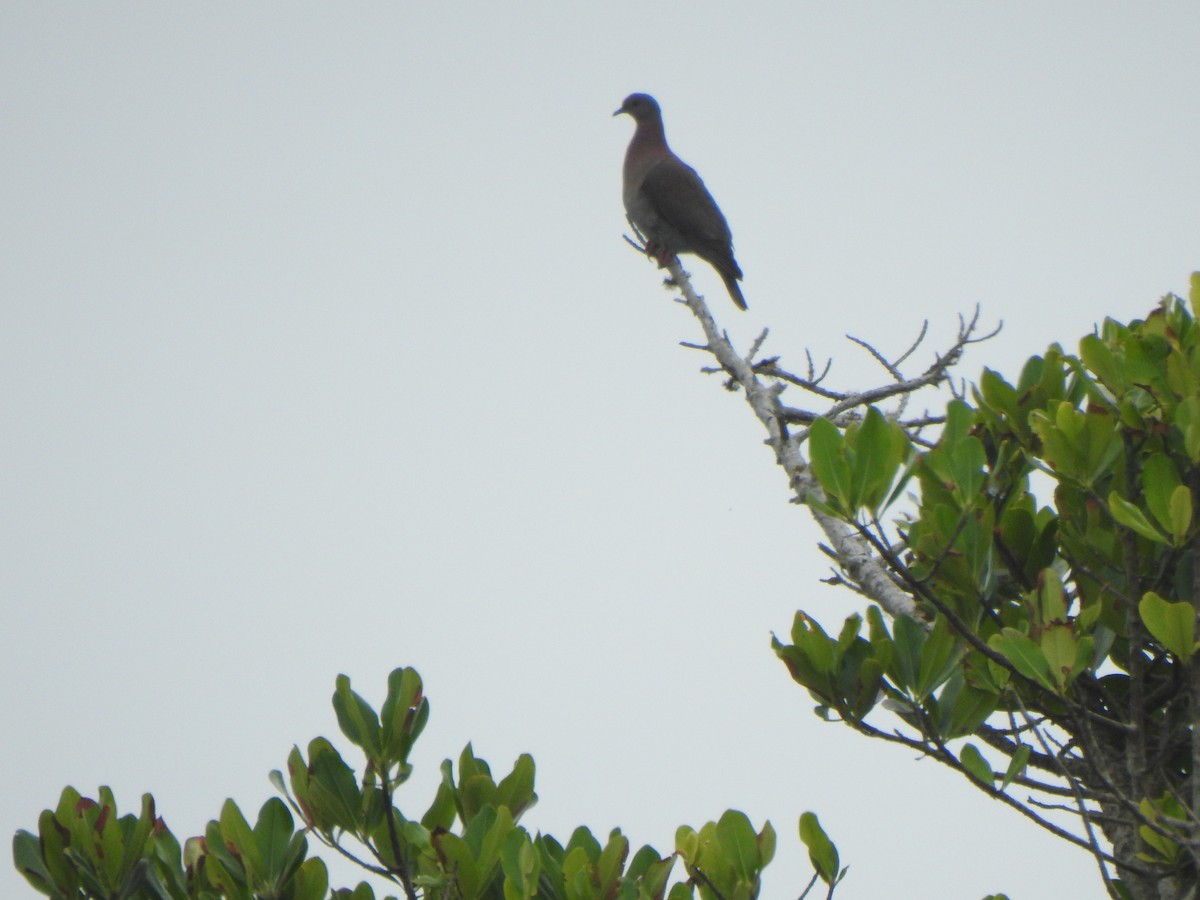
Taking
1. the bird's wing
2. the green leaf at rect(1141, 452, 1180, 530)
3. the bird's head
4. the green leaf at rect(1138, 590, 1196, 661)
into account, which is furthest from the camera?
the bird's head

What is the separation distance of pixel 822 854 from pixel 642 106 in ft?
27.0

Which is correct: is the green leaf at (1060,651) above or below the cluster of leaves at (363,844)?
above

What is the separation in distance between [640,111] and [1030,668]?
26.8 feet

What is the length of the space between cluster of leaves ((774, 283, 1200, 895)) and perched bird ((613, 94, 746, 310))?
5.07 metres

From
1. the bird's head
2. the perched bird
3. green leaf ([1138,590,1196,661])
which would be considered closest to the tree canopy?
green leaf ([1138,590,1196,661])

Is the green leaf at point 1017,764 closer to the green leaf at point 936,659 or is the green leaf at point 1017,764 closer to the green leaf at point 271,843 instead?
the green leaf at point 936,659

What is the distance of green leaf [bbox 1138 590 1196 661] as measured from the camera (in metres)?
1.89

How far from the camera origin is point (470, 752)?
2139mm

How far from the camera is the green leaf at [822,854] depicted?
6.62 ft

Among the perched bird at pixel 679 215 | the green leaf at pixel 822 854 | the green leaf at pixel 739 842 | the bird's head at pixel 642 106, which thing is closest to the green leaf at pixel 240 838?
the green leaf at pixel 739 842

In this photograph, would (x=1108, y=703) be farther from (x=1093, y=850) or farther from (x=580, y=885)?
(x=580, y=885)

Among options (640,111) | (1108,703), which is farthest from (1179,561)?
(640,111)

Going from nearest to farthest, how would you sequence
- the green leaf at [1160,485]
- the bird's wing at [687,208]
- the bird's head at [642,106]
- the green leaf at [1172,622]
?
the green leaf at [1172,622] < the green leaf at [1160,485] < the bird's wing at [687,208] < the bird's head at [642,106]

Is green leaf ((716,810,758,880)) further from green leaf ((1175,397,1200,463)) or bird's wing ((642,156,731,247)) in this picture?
bird's wing ((642,156,731,247))
